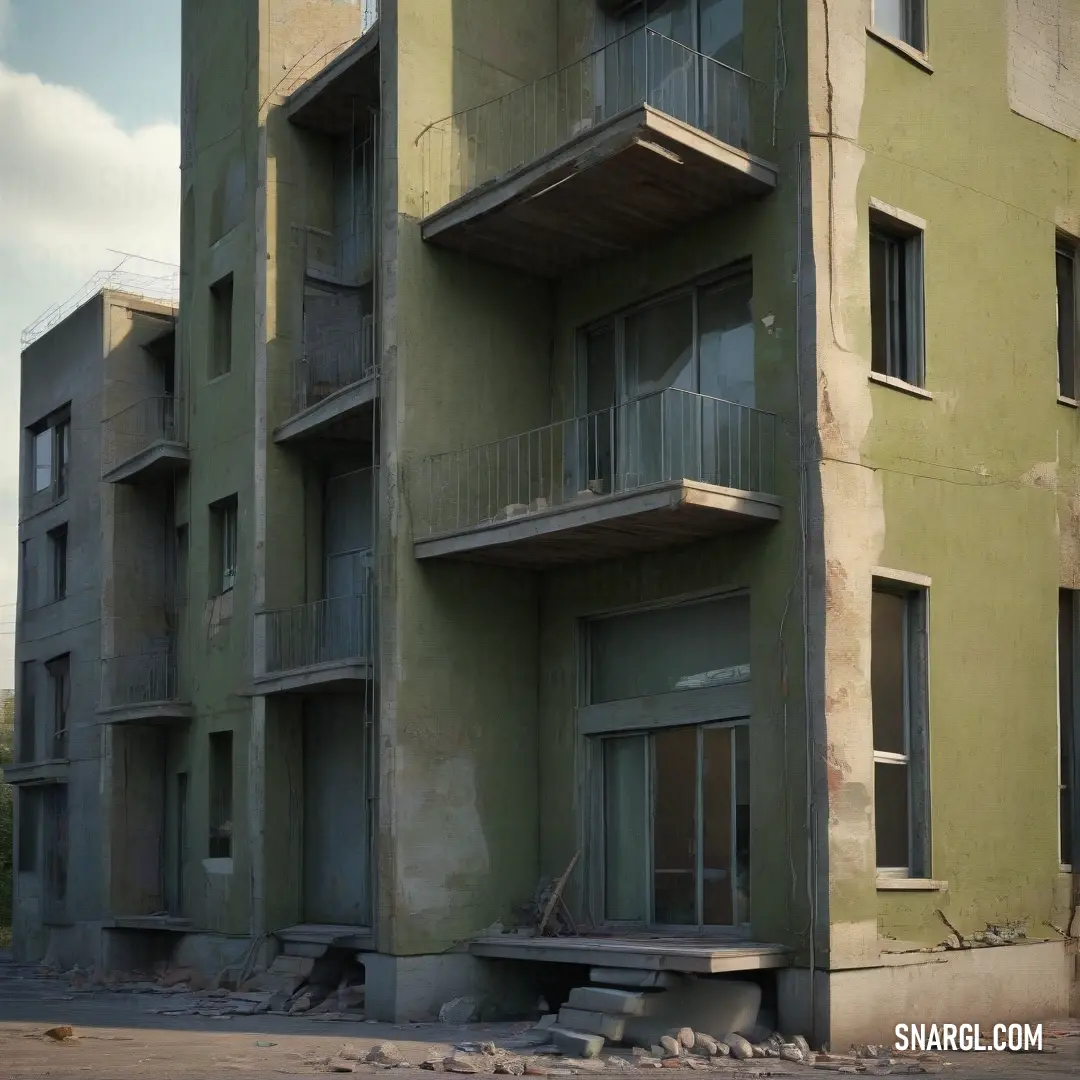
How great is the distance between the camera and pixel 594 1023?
14.2 metres

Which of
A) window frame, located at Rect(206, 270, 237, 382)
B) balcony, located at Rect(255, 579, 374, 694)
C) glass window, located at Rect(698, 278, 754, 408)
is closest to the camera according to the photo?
glass window, located at Rect(698, 278, 754, 408)

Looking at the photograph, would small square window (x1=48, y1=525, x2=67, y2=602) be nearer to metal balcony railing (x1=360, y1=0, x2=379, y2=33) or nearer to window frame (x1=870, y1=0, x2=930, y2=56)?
metal balcony railing (x1=360, y1=0, x2=379, y2=33)

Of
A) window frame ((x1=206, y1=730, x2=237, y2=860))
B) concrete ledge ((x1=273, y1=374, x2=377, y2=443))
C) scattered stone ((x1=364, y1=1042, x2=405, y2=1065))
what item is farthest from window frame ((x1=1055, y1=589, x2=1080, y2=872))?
window frame ((x1=206, y1=730, x2=237, y2=860))

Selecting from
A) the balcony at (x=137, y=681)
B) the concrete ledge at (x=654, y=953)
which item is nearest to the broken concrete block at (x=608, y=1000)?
the concrete ledge at (x=654, y=953)

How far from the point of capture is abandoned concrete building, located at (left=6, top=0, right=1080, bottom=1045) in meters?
15.1

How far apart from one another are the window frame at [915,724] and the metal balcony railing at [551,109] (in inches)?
226

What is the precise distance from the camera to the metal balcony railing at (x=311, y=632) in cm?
2011

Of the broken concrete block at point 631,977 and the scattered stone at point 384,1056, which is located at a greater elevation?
the broken concrete block at point 631,977

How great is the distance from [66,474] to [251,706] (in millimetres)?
10060

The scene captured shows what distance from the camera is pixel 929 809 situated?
610 inches

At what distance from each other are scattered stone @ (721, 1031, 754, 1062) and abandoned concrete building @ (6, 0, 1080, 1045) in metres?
0.64

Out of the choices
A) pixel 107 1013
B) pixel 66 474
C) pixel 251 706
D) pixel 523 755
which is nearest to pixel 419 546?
pixel 523 755

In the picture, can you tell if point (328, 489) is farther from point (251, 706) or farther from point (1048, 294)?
point (1048, 294)

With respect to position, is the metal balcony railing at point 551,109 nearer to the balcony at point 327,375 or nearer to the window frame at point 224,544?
the balcony at point 327,375
